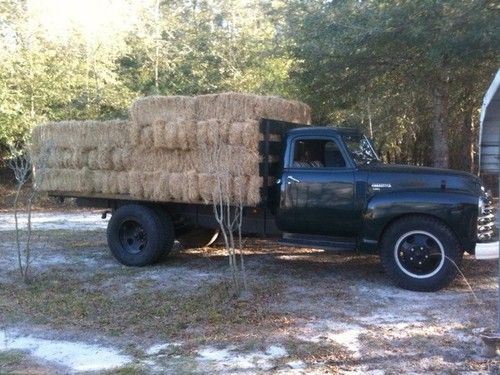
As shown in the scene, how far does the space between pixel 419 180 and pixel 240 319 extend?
288 centimetres

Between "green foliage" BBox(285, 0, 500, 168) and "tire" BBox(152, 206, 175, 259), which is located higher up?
"green foliage" BBox(285, 0, 500, 168)

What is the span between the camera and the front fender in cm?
689

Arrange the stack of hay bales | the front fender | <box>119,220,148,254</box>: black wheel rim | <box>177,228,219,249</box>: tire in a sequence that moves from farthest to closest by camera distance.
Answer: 1. <box>177,228,219,249</box>: tire
2. <box>119,220,148,254</box>: black wheel rim
3. the stack of hay bales
4. the front fender

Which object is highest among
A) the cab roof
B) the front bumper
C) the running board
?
the cab roof

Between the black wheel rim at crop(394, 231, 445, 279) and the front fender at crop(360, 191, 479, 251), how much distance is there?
0.26 metres

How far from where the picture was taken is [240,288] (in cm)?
716

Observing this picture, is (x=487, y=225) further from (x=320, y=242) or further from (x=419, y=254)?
(x=320, y=242)

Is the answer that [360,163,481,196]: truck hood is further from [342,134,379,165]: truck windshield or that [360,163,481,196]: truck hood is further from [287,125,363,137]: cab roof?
[287,125,363,137]: cab roof

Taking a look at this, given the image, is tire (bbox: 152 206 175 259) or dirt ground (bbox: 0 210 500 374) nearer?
dirt ground (bbox: 0 210 500 374)

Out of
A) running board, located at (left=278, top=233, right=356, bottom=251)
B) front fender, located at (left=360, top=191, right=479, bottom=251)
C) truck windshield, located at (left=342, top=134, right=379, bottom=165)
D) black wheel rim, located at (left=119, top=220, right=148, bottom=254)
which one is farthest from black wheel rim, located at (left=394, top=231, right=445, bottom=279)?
black wheel rim, located at (left=119, top=220, right=148, bottom=254)

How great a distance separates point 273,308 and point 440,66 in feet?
19.4

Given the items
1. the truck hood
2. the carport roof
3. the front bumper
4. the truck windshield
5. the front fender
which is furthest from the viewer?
the truck windshield

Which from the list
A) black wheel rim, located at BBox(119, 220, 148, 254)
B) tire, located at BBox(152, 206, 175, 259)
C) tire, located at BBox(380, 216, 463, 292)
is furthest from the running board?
black wheel rim, located at BBox(119, 220, 148, 254)

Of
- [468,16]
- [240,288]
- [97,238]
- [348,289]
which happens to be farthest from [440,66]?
[97,238]
